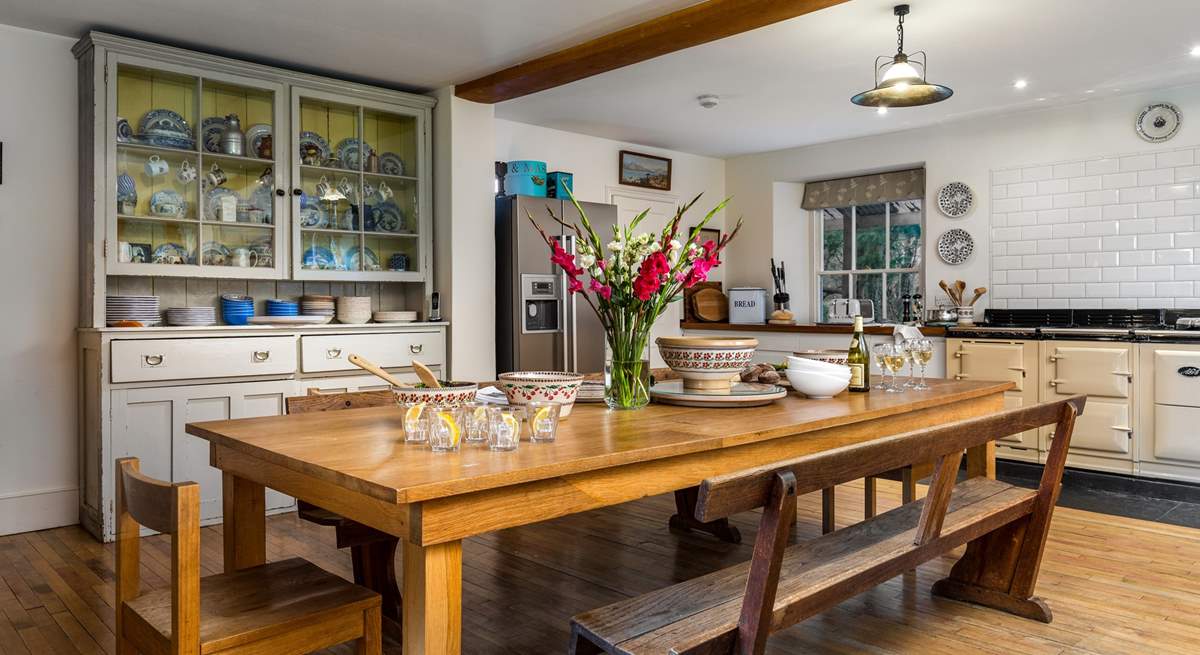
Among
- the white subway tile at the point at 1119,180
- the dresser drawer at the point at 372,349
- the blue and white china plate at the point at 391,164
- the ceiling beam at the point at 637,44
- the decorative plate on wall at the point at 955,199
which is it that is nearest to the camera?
the ceiling beam at the point at 637,44

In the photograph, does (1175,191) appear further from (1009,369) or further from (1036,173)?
(1009,369)

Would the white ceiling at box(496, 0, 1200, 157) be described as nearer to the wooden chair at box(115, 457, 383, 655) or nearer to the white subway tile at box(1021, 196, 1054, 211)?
the white subway tile at box(1021, 196, 1054, 211)

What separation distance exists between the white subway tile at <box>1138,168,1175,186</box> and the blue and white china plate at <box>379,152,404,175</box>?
15.7 ft

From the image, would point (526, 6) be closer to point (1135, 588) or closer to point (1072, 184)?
point (1135, 588)

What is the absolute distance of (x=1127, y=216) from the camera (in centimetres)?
532

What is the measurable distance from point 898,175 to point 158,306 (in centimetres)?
541

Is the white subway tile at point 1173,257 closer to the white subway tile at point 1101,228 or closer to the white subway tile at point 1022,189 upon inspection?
the white subway tile at point 1101,228

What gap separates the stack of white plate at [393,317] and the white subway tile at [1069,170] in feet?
14.7

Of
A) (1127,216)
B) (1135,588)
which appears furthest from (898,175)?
(1135,588)

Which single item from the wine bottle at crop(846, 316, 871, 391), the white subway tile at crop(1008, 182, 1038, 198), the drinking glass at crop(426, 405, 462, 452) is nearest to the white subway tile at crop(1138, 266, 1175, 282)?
the white subway tile at crop(1008, 182, 1038, 198)

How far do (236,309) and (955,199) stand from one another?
5.05 m

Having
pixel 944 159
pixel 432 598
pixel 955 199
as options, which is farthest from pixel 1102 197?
pixel 432 598

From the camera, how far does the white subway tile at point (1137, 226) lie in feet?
17.2

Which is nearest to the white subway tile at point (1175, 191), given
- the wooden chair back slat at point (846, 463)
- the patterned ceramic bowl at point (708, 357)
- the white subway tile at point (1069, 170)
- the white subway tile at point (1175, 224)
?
the white subway tile at point (1175, 224)
